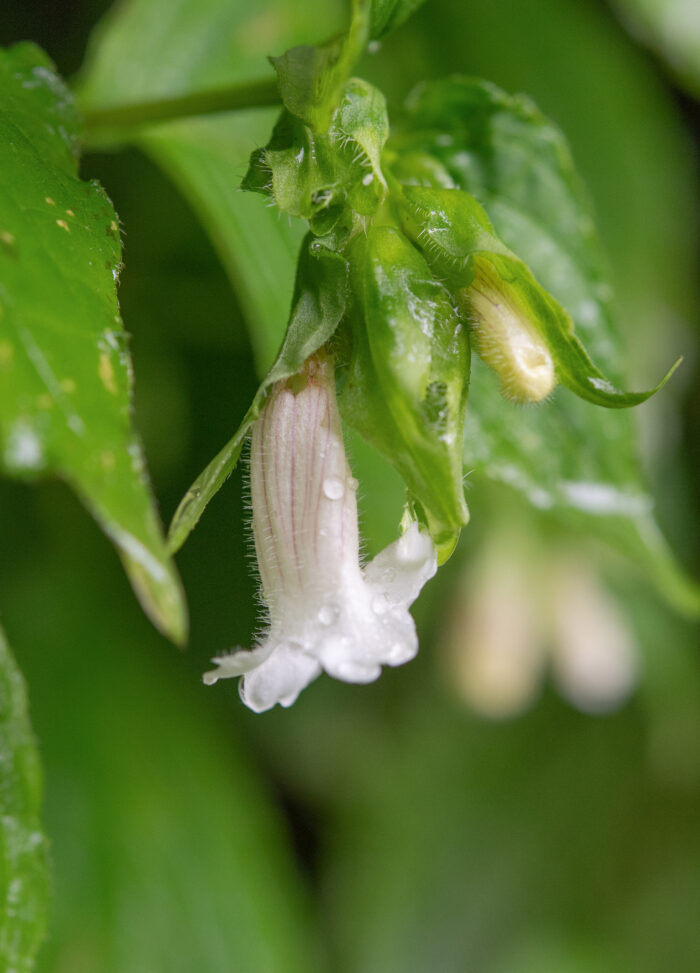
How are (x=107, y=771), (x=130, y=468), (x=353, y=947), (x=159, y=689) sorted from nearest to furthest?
(x=130, y=468) < (x=107, y=771) < (x=159, y=689) < (x=353, y=947)

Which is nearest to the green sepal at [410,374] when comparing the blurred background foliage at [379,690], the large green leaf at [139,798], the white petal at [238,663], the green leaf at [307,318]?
the green leaf at [307,318]

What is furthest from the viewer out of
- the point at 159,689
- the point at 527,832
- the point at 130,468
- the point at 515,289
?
the point at 527,832

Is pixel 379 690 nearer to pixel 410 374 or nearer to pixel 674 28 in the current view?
pixel 674 28

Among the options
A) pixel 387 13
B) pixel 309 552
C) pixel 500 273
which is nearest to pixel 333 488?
pixel 309 552

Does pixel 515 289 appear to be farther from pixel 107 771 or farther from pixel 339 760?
pixel 339 760

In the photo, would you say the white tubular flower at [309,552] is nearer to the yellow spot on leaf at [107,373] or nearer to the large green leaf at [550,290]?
the yellow spot on leaf at [107,373]

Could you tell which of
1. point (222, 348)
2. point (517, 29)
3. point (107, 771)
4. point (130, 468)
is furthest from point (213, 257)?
point (130, 468)

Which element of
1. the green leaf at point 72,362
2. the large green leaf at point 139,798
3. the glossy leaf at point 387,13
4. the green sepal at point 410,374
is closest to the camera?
the green leaf at point 72,362

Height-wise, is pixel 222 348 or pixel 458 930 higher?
pixel 222 348

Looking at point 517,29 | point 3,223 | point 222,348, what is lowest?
point 222,348
